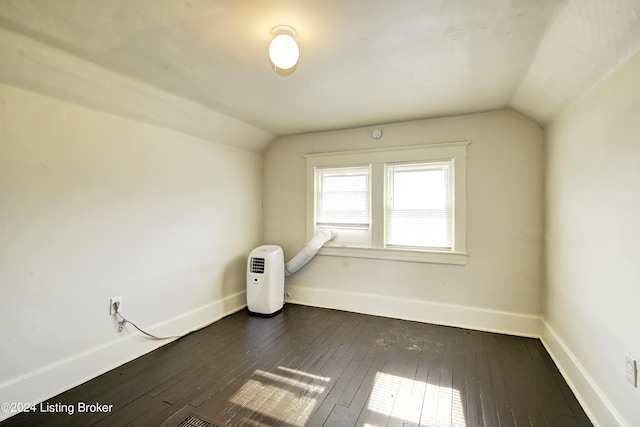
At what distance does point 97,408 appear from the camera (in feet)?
5.96

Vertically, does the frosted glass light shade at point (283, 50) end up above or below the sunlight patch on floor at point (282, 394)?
above

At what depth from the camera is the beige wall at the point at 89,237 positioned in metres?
1.83

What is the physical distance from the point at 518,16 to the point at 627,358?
6.14 feet

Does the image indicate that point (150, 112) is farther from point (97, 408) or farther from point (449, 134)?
point (449, 134)

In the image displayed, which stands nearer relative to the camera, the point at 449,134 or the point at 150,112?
the point at 150,112

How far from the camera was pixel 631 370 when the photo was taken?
143 cm

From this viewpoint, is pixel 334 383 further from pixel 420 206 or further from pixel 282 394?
pixel 420 206

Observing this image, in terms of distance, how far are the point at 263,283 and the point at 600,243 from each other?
3.00m

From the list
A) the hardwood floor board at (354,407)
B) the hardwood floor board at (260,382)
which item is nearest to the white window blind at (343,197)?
the hardwood floor board at (260,382)

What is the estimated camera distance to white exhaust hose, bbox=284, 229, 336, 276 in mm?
3561

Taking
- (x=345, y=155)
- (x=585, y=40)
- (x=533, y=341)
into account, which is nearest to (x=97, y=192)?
(x=345, y=155)

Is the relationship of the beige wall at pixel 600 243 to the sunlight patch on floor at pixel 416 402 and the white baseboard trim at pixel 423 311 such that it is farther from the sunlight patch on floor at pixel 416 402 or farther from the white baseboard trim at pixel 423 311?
the sunlight patch on floor at pixel 416 402

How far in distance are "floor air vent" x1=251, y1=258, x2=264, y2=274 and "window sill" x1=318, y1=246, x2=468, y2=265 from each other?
0.78m

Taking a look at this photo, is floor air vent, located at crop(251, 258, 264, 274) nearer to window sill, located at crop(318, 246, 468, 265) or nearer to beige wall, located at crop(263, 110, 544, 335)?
window sill, located at crop(318, 246, 468, 265)
